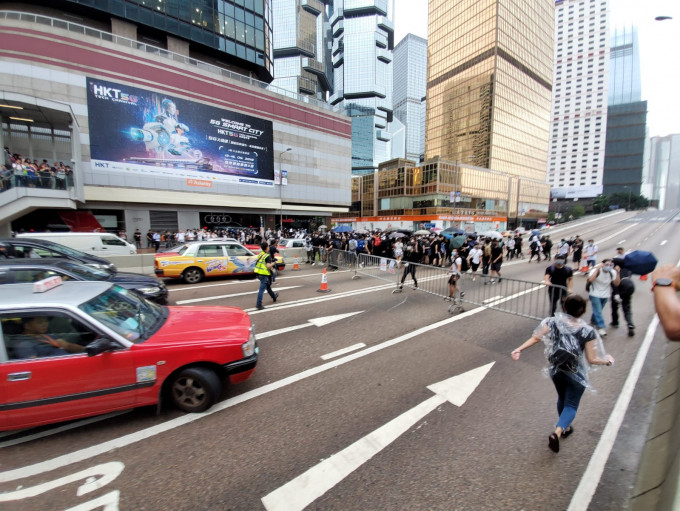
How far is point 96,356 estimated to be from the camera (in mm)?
3219

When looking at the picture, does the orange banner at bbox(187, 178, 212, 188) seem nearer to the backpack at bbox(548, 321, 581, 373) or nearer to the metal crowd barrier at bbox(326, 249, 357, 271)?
the metal crowd barrier at bbox(326, 249, 357, 271)

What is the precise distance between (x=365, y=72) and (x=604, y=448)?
16801cm

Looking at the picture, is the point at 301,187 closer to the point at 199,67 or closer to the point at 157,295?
the point at 199,67

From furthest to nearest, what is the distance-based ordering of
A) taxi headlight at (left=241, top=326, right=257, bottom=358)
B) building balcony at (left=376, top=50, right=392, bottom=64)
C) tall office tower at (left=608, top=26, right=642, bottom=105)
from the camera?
tall office tower at (left=608, top=26, right=642, bottom=105) → building balcony at (left=376, top=50, right=392, bottom=64) → taxi headlight at (left=241, top=326, right=257, bottom=358)

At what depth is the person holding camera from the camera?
19.8 feet

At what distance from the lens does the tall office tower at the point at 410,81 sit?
180 m

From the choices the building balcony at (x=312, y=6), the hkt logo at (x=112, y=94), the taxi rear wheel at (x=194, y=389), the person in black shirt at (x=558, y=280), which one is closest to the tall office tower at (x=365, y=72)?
the building balcony at (x=312, y=6)

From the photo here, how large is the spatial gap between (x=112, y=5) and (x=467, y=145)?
7719 centimetres

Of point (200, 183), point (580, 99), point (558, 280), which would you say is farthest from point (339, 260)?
point (580, 99)

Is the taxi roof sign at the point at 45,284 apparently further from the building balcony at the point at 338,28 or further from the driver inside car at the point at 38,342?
the building balcony at the point at 338,28

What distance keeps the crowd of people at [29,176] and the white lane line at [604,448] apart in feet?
78.0

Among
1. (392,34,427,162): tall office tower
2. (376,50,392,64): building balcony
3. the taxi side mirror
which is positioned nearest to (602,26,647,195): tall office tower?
(392,34,427,162): tall office tower

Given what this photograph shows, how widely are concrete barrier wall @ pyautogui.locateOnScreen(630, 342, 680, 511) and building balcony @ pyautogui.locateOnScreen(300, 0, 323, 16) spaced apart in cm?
15016

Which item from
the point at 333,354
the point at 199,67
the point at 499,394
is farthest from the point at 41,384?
the point at 199,67
